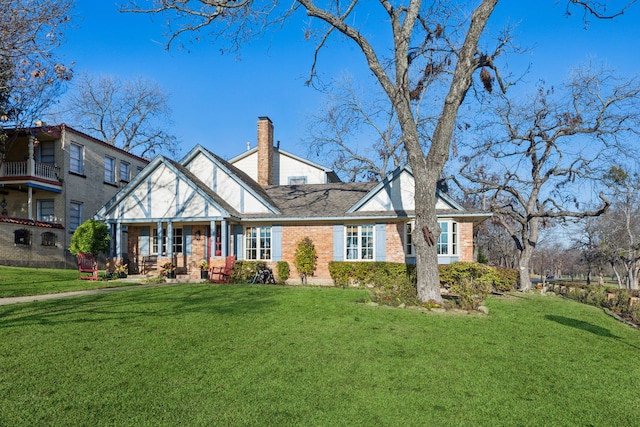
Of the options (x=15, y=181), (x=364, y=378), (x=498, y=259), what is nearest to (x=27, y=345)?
(x=364, y=378)

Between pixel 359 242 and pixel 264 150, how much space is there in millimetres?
9128

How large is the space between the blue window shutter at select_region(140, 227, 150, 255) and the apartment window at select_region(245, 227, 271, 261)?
15.9 feet

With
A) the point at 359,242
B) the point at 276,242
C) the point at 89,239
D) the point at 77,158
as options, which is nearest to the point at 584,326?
the point at 359,242

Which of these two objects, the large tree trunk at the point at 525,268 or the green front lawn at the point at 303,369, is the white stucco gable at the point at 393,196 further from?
the green front lawn at the point at 303,369

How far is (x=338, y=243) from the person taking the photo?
17609 mm

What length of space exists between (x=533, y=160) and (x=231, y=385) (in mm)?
21261

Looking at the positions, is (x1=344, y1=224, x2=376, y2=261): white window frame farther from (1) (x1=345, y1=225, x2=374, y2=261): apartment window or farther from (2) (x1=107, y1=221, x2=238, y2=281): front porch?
(2) (x1=107, y1=221, x2=238, y2=281): front porch

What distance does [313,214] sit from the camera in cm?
1764

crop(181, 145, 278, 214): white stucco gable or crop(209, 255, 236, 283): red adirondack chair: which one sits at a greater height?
crop(181, 145, 278, 214): white stucco gable

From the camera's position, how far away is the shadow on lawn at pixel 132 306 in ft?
25.5

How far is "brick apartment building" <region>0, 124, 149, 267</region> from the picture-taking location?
19.4 meters

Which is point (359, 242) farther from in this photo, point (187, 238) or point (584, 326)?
point (584, 326)

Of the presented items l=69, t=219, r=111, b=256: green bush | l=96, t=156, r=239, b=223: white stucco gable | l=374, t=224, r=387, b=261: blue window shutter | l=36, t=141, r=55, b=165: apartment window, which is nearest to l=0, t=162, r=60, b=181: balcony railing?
l=36, t=141, r=55, b=165: apartment window

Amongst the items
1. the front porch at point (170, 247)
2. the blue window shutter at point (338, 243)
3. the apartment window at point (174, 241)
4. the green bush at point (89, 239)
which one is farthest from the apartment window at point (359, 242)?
the green bush at point (89, 239)
